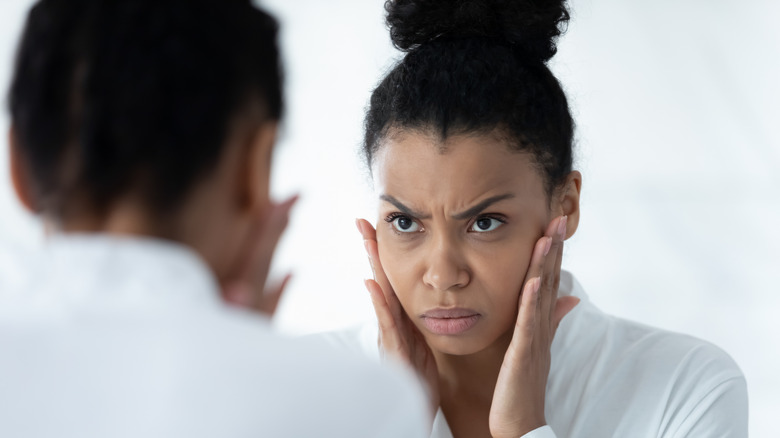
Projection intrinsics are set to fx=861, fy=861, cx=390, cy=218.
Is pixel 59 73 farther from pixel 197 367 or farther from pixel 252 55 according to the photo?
pixel 197 367

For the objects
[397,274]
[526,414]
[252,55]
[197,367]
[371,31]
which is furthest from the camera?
[371,31]

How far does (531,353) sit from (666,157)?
264cm

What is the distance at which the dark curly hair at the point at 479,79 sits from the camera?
1.52 meters

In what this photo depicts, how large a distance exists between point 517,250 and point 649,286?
2508 mm

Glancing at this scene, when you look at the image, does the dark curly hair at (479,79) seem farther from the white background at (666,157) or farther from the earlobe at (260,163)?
the white background at (666,157)

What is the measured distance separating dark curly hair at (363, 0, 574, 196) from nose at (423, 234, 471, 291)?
7.8 inches

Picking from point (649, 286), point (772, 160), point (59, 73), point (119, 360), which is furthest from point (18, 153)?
point (772, 160)

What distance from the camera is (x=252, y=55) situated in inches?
32.0

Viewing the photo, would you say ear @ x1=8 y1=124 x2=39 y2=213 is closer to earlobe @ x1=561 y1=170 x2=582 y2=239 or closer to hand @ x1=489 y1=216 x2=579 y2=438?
hand @ x1=489 y1=216 x2=579 y2=438

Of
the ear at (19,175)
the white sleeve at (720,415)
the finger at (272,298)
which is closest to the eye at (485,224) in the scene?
the white sleeve at (720,415)

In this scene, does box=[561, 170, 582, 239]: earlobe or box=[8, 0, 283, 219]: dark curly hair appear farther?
box=[561, 170, 582, 239]: earlobe

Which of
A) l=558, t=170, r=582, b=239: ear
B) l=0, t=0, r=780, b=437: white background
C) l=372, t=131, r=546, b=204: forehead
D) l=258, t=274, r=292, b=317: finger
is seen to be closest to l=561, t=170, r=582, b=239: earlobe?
Result: l=558, t=170, r=582, b=239: ear

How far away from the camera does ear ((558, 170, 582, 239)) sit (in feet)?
5.36

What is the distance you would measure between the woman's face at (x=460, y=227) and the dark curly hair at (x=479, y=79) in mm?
39
